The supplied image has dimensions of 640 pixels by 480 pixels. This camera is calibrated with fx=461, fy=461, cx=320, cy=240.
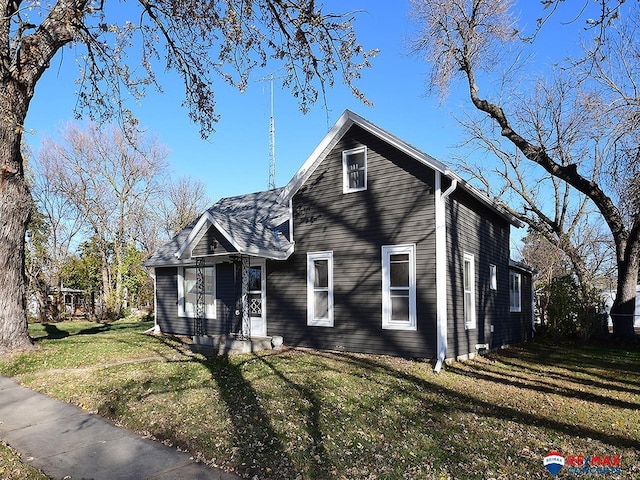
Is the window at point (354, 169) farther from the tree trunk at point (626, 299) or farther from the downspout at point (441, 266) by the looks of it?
the tree trunk at point (626, 299)

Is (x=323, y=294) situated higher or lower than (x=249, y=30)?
lower

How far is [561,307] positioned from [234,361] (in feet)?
38.7

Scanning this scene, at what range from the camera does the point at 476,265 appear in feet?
40.4

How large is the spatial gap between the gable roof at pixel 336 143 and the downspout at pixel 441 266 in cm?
33

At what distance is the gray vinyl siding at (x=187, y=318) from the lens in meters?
13.9

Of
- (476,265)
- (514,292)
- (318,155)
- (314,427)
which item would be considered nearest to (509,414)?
(314,427)

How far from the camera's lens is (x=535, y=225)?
22.4 m

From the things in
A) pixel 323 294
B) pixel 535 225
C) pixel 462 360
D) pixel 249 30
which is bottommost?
pixel 462 360

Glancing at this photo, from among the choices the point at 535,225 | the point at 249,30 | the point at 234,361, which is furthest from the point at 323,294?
the point at 535,225

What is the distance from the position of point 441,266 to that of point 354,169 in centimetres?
338

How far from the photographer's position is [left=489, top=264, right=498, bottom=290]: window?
526 inches

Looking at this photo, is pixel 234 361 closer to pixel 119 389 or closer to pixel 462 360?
pixel 119 389

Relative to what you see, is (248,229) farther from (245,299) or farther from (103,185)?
(103,185)

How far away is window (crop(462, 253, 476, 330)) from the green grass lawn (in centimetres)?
110
